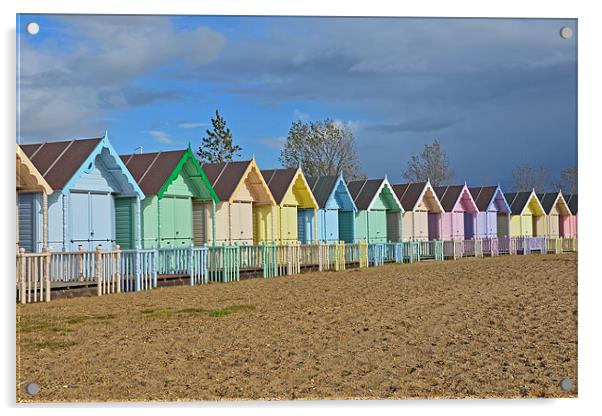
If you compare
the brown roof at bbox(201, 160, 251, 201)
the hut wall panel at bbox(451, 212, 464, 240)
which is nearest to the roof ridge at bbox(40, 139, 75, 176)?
the brown roof at bbox(201, 160, 251, 201)

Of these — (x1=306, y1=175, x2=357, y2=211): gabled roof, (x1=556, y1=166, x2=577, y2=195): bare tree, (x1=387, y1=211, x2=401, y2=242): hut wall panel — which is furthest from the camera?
(x1=387, y1=211, x2=401, y2=242): hut wall panel

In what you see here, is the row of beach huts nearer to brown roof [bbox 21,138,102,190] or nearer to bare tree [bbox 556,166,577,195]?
brown roof [bbox 21,138,102,190]

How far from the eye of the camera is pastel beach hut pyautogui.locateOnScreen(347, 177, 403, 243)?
32.0m

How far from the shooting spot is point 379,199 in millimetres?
32875

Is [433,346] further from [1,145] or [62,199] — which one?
[62,199]

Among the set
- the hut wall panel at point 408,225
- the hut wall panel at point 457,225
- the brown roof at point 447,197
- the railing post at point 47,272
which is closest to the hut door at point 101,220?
the railing post at point 47,272

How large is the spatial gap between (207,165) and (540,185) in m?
14.1

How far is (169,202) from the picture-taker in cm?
2255

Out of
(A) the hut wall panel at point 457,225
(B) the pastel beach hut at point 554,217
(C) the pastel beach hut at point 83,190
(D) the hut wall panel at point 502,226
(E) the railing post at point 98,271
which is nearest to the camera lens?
(E) the railing post at point 98,271

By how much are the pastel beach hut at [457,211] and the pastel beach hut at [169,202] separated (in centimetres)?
1401

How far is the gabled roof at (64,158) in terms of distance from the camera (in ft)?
58.2

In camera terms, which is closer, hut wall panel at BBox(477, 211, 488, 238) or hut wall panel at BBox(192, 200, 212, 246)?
hut wall panel at BBox(192, 200, 212, 246)

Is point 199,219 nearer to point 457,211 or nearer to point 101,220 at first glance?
point 101,220

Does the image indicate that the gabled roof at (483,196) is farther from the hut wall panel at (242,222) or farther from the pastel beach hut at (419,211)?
the hut wall panel at (242,222)
